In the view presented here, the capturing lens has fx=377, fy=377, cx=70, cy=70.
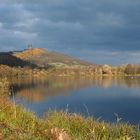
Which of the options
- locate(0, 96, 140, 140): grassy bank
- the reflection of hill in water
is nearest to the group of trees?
the reflection of hill in water

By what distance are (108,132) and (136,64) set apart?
181m

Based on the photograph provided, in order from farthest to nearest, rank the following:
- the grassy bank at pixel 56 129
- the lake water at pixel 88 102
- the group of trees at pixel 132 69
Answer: the group of trees at pixel 132 69 → the lake water at pixel 88 102 → the grassy bank at pixel 56 129

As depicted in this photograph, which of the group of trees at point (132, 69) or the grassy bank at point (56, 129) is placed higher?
the group of trees at point (132, 69)

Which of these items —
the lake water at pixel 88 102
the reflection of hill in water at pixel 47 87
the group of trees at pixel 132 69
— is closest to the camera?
the lake water at pixel 88 102

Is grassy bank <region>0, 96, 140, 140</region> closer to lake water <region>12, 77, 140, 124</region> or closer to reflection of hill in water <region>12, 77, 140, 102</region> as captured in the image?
lake water <region>12, 77, 140, 124</region>

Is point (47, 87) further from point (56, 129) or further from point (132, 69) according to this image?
point (132, 69)

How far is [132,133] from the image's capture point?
11.6 metres

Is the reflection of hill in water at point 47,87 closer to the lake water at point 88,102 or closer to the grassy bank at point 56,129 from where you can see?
the lake water at point 88,102

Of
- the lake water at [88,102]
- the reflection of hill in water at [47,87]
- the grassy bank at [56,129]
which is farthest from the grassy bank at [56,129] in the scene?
the reflection of hill in water at [47,87]

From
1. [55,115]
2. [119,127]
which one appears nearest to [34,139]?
[119,127]

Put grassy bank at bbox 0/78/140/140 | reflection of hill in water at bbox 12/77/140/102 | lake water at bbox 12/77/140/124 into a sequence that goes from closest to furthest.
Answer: grassy bank at bbox 0/78/140/140
lake water at bbox 12/77/140/124
reflection of hill in water at bbox 12/77/140/102

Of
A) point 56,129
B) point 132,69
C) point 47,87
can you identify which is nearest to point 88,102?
point 47,87

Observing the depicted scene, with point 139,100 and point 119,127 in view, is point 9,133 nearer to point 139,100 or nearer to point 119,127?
point 119,127

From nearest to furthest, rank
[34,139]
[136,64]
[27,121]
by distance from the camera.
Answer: [34,139]
[27,121]
[136,64]
